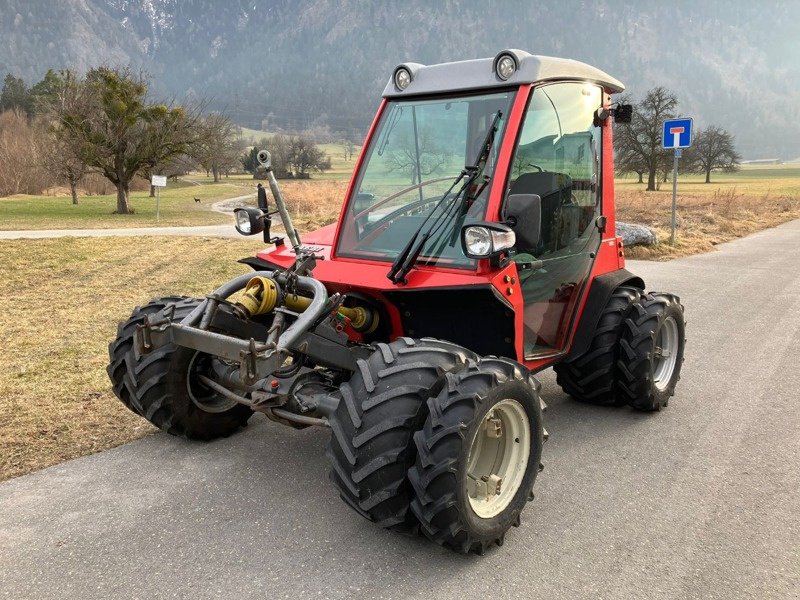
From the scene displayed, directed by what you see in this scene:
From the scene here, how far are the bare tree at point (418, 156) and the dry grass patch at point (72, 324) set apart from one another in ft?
8.30

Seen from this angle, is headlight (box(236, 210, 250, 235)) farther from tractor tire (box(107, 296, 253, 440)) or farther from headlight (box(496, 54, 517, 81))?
headlight (box(496, 54, 517, 81))

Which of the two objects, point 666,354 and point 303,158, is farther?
point 303,158

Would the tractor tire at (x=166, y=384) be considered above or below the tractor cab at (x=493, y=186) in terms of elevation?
below

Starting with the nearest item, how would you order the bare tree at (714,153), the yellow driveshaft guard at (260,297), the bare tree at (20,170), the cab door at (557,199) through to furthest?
the yellow driveshaft guard at (260,297) < the cab door at (557,199) < the bare tree at (20,170) < the bare tree at (714,153)

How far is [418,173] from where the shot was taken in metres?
4.22

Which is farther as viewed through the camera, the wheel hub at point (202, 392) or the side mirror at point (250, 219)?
the wheel hub at point (202, 392)

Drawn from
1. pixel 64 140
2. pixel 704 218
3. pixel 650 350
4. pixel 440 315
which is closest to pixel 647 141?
pixel 704 218

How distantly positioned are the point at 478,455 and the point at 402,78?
93.8 inches

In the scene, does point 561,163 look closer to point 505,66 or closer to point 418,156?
point 505,66

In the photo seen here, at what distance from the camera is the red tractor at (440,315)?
2955mm

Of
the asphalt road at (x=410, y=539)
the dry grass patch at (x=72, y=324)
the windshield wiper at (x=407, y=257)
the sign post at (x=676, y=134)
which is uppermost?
the sign post at (x=676, y=134)

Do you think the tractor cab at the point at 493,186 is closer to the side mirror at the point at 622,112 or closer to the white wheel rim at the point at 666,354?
the side mirror at the point at 622,112

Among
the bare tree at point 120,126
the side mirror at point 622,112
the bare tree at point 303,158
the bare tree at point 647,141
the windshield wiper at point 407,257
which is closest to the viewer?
the windshield wiper at point 407,257

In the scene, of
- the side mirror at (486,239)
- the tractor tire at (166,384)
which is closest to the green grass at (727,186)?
the side mirror at (486,239)
